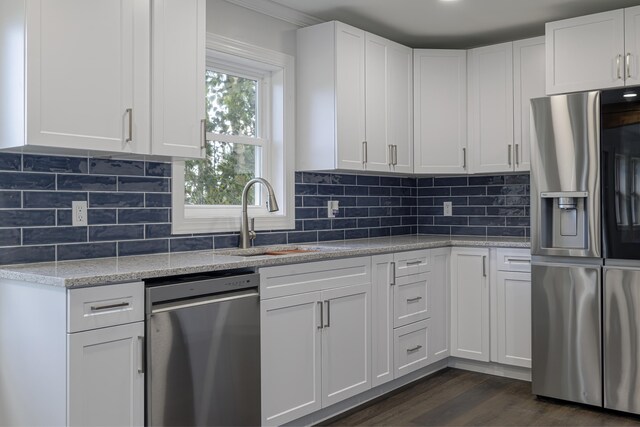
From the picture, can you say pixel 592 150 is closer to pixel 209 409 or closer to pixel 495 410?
pixel 495 410

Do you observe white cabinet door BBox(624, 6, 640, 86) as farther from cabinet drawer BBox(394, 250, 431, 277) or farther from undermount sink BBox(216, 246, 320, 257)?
undermount sink BBox(216, 246, 320, 257)

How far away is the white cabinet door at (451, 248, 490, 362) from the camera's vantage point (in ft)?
13.0

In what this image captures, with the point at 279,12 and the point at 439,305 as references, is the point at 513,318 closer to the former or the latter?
the point at 439,305

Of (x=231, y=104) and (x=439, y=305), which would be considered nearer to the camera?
(x=231, y=104)

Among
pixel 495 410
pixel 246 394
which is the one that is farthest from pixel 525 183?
pixel 246 394

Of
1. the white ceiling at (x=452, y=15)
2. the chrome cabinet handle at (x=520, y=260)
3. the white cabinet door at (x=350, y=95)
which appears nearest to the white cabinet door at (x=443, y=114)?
the white ceiling at (x=452, y=15)

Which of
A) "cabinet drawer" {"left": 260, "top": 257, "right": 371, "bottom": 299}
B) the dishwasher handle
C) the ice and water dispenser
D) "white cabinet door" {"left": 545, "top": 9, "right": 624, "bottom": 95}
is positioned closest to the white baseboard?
the ice and water dispenser

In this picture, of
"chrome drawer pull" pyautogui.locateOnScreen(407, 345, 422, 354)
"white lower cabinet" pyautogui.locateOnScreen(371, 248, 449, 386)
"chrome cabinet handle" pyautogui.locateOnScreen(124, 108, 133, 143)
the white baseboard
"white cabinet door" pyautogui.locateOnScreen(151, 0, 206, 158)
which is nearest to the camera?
"chrome cabinet handle" pyautogui.locateOnScreen(124, 108, 133, 143)

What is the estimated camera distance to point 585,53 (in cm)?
348

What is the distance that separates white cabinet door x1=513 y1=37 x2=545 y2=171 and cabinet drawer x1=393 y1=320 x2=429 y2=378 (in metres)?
1.27

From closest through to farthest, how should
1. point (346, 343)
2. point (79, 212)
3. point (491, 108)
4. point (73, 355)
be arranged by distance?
1. point (73, 355)
2. point (79, 212)
3. point (346, 343)
4. point (491, 108)

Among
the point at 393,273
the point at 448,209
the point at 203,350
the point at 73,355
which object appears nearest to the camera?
the point at 73,355

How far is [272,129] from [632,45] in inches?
82.8

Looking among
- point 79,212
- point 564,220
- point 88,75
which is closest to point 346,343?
point 564,220
